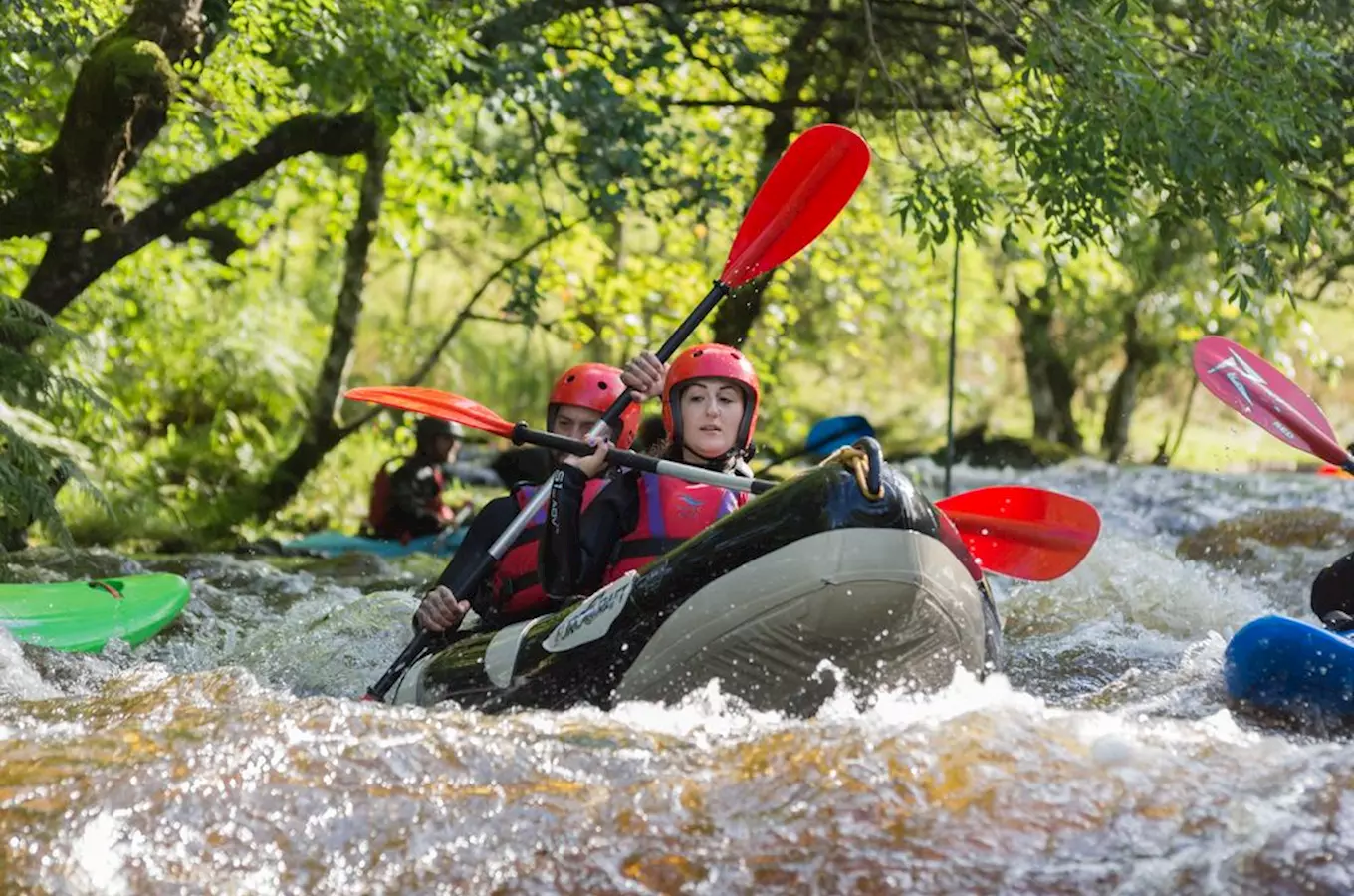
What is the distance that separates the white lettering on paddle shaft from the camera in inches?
138

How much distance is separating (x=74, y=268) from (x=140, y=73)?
3.78 feet

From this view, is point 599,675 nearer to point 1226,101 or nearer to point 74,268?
point 1226,101

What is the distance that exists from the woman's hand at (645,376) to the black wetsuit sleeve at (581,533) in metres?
0.48

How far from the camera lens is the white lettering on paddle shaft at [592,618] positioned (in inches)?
138

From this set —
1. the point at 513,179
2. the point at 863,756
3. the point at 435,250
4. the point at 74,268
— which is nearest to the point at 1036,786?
the point at 863,756

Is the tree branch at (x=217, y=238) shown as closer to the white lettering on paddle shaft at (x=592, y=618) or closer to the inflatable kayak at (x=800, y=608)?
the white lettering on paddle shaft at (x=592, y=618)

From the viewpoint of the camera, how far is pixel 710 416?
427 centimetres

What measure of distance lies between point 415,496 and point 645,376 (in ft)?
14.0

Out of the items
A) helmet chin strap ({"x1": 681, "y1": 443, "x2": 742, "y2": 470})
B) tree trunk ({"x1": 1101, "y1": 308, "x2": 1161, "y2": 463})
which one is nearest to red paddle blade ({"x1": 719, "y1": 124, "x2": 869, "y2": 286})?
helmet chin strap ({"x1": 681, "y1": 443, "x2": 742, "y2": 470})

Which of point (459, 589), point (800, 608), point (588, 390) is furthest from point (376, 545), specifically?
point (800, 608)

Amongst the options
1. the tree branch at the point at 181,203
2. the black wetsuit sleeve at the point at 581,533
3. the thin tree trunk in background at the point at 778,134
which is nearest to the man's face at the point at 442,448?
the thin tree trunk in background at the point at 778,134

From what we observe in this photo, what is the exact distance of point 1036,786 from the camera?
2.76m

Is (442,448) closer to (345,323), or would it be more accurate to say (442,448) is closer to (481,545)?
(345,323)

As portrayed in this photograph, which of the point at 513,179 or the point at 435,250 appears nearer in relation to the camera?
the point at 513,179
